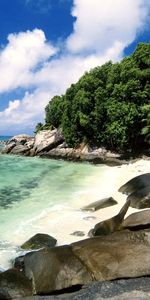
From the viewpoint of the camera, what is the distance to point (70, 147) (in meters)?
57.3

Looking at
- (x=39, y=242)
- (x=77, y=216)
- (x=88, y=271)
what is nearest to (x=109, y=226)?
(x=39, y=242)

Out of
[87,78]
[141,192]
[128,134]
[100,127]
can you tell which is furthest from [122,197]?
[87,78]

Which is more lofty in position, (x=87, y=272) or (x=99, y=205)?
(x=99, y=205)

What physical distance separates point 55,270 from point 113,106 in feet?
132

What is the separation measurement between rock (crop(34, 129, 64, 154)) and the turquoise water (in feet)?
76.6

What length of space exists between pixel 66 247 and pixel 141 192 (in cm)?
926

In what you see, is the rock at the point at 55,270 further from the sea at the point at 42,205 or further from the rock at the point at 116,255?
the sea at the point at 42,205

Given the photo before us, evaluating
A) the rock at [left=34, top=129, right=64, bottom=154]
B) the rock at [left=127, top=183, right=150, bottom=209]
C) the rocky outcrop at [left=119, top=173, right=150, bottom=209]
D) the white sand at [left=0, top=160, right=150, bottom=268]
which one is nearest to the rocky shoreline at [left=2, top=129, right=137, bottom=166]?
the rock at [left=34, top=129, right=64, bottom=154]

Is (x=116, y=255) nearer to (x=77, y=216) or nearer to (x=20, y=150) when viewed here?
(x=77, y=216)

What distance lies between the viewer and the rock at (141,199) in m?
18.5

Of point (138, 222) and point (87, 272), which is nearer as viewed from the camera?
point (87, 272)

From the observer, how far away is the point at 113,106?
49031mm

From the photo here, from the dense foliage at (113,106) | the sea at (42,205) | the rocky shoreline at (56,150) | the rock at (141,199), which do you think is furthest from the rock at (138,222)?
the dense foliage at (113,106)

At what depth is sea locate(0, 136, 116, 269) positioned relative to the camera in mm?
15320
